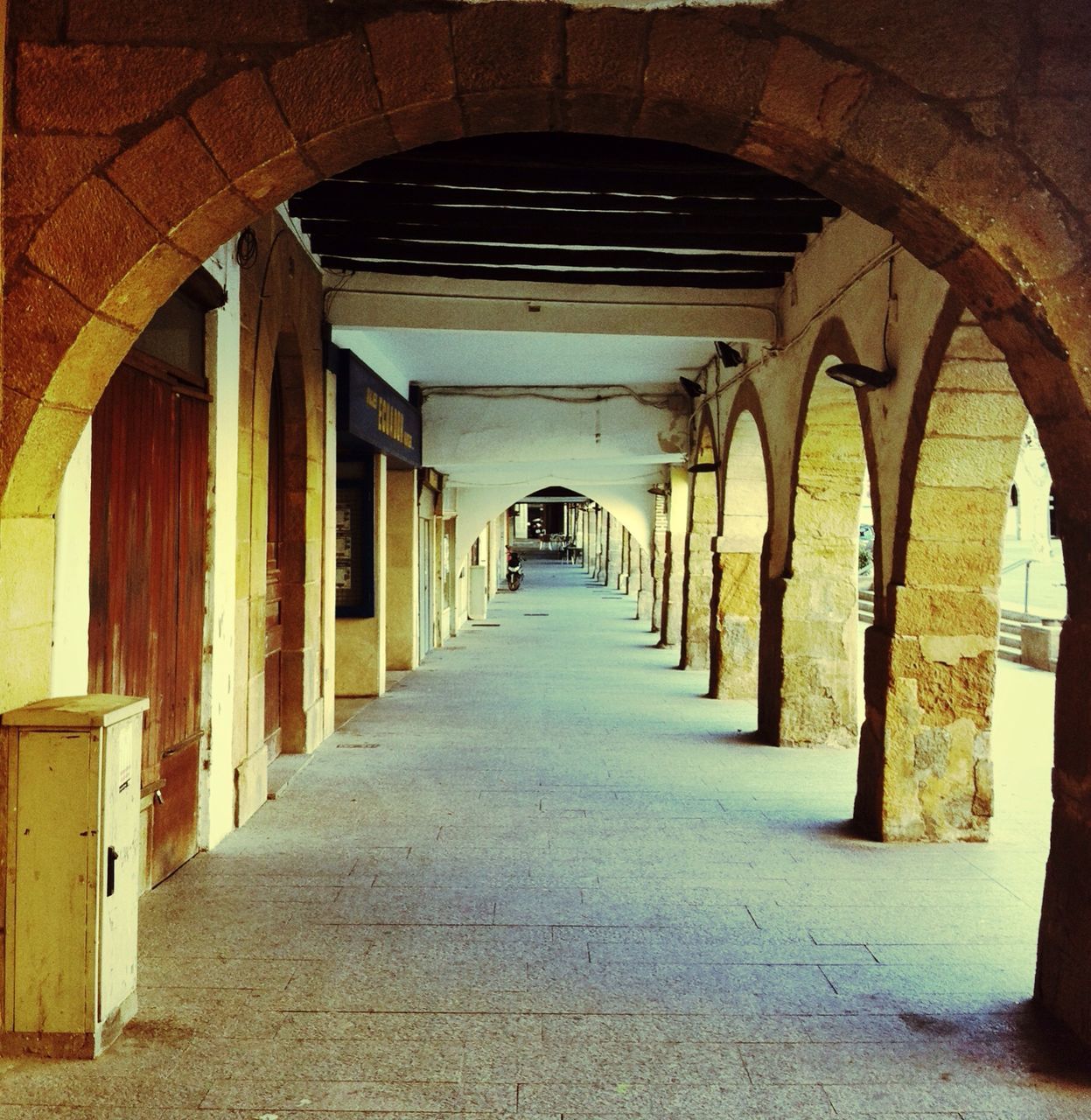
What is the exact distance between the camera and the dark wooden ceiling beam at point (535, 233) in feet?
17.4

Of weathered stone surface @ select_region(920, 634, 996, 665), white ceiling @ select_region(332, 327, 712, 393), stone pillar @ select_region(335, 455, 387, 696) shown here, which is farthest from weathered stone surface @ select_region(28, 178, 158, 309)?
stone pillar @ select_region(335, 455, 387, 696)

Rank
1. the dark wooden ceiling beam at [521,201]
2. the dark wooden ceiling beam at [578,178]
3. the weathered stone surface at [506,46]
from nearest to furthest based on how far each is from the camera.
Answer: the weathered stone surface at [506,46] < the dark wooden ceiling beam at [578,178] < the dark wooden ceiling beam at [521,201]

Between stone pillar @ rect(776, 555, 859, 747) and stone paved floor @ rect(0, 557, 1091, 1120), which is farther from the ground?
stone pillar @ rect(776, 555, 859, 747)

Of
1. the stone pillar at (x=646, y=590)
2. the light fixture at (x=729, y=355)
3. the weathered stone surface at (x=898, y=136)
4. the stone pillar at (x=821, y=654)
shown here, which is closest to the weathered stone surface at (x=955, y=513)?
the stone pillar at (x=821, y=654)

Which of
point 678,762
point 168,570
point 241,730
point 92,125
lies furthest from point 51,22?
A: point 678,762

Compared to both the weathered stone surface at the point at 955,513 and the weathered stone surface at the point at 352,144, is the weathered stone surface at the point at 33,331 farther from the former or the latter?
the weathered stone surface at the point at 955,513

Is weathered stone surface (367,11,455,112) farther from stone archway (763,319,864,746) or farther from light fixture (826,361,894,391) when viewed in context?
stone archway (763,319,864,746)

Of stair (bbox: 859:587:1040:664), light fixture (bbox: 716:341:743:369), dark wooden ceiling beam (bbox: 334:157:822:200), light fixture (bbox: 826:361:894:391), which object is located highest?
dark wooden ceiling beam (bbox: 334:157:822:200)

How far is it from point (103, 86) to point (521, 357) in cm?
643

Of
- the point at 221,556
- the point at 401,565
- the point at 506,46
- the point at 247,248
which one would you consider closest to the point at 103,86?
the point at 506,46

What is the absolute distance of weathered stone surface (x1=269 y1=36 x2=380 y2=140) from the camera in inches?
94.1

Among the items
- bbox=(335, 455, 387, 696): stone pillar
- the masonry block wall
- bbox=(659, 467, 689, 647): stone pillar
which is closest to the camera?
the masonry block wall

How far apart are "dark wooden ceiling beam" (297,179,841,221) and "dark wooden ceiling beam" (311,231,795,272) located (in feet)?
1.96

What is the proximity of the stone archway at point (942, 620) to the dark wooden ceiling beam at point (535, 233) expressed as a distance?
1784mm
